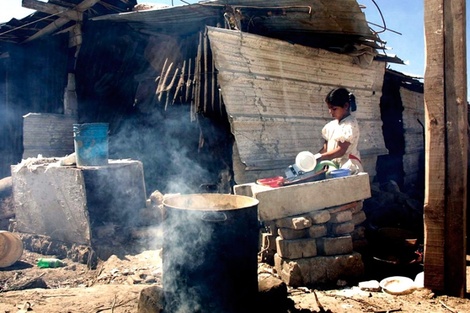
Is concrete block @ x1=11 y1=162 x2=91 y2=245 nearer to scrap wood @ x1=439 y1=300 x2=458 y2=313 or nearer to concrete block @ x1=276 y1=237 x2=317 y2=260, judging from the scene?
concrete block @ x1=276 y1=237 x2=317 y2=260

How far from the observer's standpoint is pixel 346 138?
509 cm

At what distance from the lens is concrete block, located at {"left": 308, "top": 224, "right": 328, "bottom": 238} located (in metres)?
4.55

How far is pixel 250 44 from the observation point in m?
6.15

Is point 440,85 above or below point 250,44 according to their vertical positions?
below

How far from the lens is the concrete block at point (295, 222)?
4.42 meters

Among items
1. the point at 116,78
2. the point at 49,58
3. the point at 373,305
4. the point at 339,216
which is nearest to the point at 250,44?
the point at 339,216

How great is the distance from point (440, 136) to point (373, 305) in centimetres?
190

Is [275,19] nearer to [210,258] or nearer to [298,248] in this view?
[298,248]

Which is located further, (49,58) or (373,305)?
(49,58)

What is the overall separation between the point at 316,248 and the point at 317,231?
21 centimetres

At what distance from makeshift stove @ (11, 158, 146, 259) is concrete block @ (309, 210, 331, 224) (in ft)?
9.78

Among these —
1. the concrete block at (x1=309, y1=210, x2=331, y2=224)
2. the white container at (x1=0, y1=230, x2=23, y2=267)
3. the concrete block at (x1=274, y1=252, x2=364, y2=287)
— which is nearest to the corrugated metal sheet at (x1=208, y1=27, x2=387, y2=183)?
the concrete block at (x1=309, y1=210, x2=331, y2=224)

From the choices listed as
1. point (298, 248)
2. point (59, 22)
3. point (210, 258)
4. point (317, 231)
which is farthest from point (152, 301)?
point (59, 22)

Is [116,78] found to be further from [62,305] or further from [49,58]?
[62,305]
